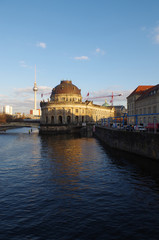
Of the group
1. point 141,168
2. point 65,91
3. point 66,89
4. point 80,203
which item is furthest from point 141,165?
point 66,89

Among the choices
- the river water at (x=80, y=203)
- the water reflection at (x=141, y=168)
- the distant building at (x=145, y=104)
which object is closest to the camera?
the river water at (x=80, y=203)

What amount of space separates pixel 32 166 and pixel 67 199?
13545mm

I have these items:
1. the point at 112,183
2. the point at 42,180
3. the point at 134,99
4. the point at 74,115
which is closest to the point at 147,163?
the point at 112,183

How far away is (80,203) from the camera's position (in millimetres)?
15836

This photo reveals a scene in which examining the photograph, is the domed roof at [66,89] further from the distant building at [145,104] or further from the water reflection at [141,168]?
the water reflection at [141,168]

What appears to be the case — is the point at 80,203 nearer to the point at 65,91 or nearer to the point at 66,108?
the point at 66,108

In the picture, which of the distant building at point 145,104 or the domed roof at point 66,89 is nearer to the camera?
the distant building at point 145,104

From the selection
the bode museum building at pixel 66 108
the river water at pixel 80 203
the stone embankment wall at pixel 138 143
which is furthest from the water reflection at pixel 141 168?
the bode museum building at pixel 66 108

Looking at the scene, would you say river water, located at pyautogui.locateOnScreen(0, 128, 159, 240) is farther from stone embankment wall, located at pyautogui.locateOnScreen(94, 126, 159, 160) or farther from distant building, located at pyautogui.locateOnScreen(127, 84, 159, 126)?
distant building, located at pyautogui.locateOnScreen(127, 84, 159, 126)

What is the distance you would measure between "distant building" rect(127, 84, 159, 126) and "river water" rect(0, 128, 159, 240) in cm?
2910

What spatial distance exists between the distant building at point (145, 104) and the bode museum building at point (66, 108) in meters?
41.4

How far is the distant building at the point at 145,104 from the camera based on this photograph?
210 feet

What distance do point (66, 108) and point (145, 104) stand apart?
6929 centimetres

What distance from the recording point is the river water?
12.0 metres
